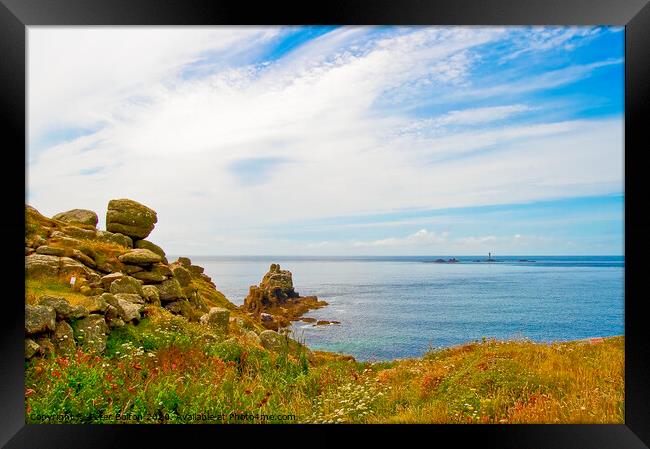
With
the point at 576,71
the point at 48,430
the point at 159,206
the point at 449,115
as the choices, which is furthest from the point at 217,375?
the point at 576,71

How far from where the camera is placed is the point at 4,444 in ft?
13.2

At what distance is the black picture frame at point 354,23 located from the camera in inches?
155

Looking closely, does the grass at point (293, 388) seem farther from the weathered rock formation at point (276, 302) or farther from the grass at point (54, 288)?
the weathered rock formation at point (276, 302)

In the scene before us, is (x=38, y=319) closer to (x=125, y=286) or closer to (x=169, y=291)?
(x=125, y=286)

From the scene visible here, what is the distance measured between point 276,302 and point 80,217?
491 cm

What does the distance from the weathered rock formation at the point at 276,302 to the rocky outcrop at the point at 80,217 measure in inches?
158

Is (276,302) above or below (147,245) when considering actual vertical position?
below

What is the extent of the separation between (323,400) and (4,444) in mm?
3411

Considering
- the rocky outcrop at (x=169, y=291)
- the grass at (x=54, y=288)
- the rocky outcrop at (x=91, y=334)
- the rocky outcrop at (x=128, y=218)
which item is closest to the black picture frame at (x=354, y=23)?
the rocky outcrop at (x=91, y=334)

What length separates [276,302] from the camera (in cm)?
920

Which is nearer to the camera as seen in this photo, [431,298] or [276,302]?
[431,298]

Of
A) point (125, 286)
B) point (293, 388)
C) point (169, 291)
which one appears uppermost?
point (125, 286)

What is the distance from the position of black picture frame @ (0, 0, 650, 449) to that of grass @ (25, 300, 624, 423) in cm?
17

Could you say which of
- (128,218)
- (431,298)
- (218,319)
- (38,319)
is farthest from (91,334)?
(431,298)
